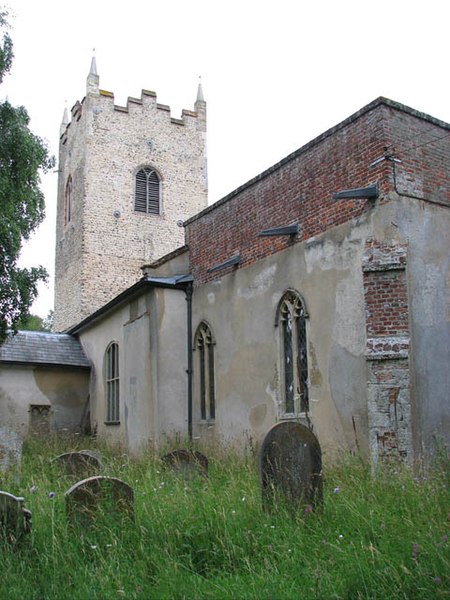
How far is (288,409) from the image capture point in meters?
11.7

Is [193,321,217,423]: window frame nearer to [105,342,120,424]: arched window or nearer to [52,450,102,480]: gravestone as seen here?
[105,342,120,424]: arched window

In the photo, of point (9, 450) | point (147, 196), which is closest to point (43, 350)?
point (9, 450)

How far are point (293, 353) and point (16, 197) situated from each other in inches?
257

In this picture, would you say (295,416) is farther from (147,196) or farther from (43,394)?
(147,196)

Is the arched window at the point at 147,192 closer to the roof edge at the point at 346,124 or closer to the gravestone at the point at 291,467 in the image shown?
the roof edge at the point at 346,124

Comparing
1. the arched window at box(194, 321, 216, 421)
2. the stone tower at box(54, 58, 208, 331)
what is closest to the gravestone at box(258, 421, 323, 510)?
the arched window at box(194, 321, 216, 421)

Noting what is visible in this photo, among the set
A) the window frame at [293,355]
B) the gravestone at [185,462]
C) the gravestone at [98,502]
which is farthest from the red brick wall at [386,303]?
the gravestone at [98,502]

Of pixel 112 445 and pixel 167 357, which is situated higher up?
pixel 167 357

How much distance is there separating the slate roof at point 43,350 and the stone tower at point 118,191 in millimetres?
5835

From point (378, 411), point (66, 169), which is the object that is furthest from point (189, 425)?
point (66, 169)

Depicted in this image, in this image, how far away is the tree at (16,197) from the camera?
12250 millimetres

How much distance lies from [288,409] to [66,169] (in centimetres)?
2371

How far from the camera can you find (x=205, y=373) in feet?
47.4

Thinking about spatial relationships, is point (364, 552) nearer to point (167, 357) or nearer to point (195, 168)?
point (167, 357)
